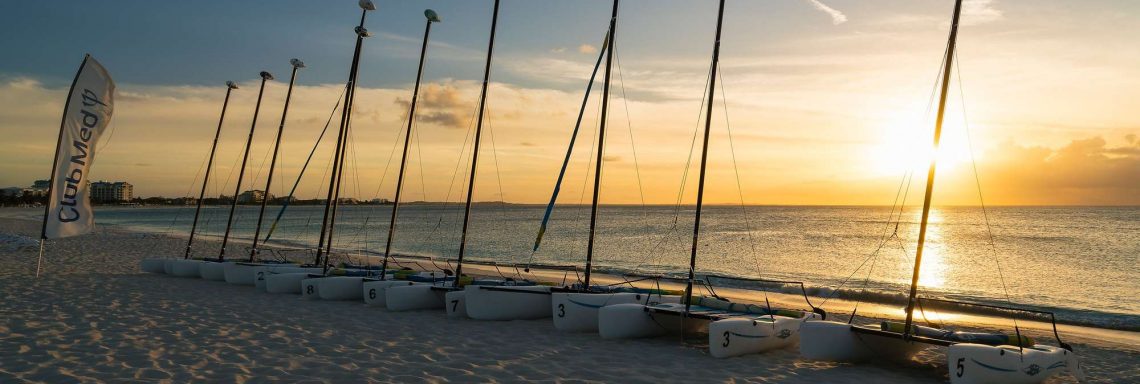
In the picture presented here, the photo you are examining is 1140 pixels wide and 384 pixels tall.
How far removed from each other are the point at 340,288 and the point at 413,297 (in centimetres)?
241

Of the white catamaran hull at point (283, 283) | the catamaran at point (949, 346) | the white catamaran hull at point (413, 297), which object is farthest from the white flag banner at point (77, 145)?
the catamaran at point (949, 346)

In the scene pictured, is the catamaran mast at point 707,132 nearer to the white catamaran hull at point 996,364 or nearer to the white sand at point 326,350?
the white sand at point 326,350

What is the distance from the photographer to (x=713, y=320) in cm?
1273

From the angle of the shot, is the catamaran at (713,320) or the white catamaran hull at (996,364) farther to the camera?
the catamaran at (713,320)

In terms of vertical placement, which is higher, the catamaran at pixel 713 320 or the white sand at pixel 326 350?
the catamaran at pixel 713 320

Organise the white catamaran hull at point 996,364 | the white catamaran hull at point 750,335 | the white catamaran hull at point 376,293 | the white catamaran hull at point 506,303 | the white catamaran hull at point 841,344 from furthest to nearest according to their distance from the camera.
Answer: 1. the white catamaran hull at point 376,293
2. the white catamaran hull at point 506,303
3. the white catamaran hull at point 750,335
4. the white catamaran hull at point 841,344
5. the white catamaran hull at point 996,364

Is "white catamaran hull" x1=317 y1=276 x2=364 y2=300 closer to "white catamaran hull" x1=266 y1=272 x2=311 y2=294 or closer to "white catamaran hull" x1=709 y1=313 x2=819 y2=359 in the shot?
"white catamaran hull" x1=266 y1=272 x2=311 y2=294

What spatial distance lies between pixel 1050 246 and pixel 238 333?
227ft

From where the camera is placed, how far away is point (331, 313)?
1495 cm

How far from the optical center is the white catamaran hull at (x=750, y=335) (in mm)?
11672

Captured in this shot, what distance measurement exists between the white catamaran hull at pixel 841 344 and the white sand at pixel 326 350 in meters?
0.23

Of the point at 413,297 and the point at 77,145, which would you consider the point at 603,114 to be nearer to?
the point at 413,297

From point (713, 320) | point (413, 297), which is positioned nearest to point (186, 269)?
point (413, 297)

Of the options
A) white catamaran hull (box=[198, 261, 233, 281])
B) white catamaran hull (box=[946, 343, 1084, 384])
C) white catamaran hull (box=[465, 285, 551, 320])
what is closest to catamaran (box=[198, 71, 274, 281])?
white catamaran hull (box=[198, 261, 233, 281])
